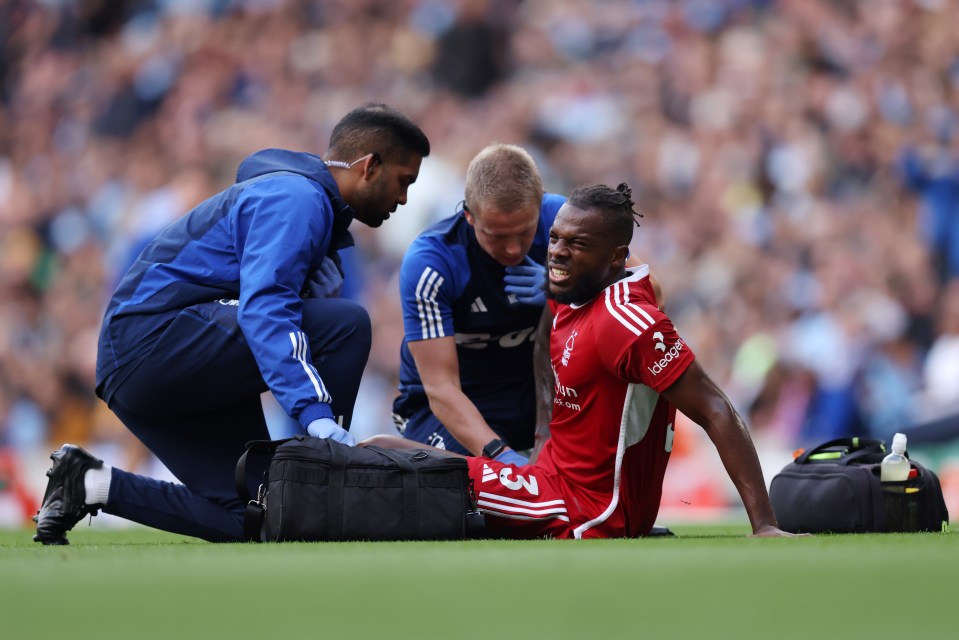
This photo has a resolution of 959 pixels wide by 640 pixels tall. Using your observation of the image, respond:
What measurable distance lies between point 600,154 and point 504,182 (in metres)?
5.54

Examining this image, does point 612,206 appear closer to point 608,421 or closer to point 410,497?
point 608,421

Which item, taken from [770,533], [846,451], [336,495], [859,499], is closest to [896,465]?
[859,499]

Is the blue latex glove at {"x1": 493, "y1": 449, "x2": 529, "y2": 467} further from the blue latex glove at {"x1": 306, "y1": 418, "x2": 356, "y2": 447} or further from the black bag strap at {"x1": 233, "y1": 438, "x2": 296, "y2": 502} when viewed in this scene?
the black bag strap at {"x1": 233, "y1": 438, "x2": 296, "y2": 502}

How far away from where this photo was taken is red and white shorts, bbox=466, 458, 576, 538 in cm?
470

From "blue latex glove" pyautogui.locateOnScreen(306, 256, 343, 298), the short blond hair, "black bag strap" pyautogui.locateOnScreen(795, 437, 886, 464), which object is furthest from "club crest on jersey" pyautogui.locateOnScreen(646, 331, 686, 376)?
"blue latex glove" pyautogui.locateOnScreen(306, 256, 343, 298)

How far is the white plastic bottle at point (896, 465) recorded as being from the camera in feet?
15.9

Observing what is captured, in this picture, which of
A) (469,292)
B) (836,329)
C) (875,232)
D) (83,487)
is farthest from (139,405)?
(875,232)

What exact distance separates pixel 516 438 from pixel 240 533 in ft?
6.03

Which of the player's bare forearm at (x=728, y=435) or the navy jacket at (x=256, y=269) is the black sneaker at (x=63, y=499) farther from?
the player's bare forearm at (x=728, y=435)

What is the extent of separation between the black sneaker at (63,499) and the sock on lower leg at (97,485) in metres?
0.01

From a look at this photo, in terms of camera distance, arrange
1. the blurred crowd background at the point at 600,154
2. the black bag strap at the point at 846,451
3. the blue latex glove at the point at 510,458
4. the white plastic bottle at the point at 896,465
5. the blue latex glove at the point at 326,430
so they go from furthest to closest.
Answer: the blurred crowd background at the point at 600,154, the blue latex glove at the point at 510,458, the black bag strap at the point at 846,451, the white plastic bottle at the point at 896,465, the blue latex glove at the point at 326,430

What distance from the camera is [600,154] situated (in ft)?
35.7

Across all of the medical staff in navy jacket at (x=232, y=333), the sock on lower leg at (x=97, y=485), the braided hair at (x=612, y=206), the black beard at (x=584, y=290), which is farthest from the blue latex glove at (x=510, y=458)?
the sock on lower leg at (x=97, y=485)

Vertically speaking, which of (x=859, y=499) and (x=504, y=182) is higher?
(x=504, y=182)
